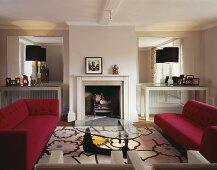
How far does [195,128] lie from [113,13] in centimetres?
256

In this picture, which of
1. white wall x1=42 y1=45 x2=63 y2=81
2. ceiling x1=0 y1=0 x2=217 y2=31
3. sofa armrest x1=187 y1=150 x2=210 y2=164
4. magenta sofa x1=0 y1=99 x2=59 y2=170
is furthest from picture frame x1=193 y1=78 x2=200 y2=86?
white wall x1=42 y1=45 x2=63 y2=81

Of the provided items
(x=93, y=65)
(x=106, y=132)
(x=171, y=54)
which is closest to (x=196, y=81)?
(x=171, y=54)

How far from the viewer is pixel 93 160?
3.36 metres

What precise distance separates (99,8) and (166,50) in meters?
2.51

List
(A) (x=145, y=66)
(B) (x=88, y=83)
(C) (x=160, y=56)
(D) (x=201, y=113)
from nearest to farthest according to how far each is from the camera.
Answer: (D) (x=201, y=113) < (B) (x=88, y=83) < (C) (x=160, y=56) < (A) (x=145, y=66)

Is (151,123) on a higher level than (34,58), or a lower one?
lower

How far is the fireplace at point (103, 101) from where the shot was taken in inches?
249

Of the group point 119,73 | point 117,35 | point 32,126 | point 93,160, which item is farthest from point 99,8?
point 93,160

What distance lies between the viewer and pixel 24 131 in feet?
8.03

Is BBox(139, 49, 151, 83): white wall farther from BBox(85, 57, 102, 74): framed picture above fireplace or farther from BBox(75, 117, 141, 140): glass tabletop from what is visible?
BBox(75, 117, 141, 140): glass tabletop

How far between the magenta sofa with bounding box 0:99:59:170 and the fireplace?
5.39ft

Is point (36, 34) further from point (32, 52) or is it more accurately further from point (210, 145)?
point (210, 145)

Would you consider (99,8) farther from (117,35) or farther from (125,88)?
(125,88)

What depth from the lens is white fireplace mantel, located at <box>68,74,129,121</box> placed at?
589cm
